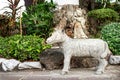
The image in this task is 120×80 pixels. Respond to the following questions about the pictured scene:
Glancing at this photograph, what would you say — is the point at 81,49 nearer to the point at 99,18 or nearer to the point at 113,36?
the point at 113,36

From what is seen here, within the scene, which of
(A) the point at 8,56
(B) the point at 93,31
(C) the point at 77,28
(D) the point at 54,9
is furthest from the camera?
(D) the point at 54,9

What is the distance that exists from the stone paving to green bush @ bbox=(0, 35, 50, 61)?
38 centimetres

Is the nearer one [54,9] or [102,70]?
[102,70]

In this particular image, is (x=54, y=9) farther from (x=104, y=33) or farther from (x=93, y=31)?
(x=104, y=33)

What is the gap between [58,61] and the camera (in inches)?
223

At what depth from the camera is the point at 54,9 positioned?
860cm

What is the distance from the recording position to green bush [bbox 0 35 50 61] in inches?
233

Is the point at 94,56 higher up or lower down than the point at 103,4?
lower down

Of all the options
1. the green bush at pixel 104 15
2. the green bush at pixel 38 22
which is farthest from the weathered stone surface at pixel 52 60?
the green bush at pixel 104 15

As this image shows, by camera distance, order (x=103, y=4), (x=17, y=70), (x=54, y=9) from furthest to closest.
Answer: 1. (x=103, y=4)
2. (x=54, y=9)
3. (x=17, y=70)

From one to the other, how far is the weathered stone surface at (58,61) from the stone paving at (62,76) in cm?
12

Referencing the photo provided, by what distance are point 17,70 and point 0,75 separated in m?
0.38

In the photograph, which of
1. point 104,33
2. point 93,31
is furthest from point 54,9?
point 104,33

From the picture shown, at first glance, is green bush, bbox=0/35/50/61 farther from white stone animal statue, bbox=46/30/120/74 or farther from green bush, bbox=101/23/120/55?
green bush, bbox=101/23/120/55
